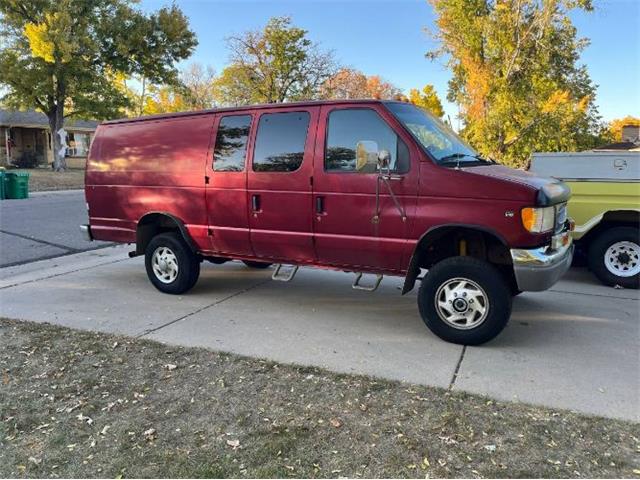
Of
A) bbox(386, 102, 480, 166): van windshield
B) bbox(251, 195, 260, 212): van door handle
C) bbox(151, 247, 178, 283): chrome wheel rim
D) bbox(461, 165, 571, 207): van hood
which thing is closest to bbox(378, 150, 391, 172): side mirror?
bbox(386, 102, 480, 166): van windshield

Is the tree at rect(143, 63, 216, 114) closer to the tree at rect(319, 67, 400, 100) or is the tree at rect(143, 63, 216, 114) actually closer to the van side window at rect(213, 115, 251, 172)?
the tree at rect(319, 67, 400, 100)

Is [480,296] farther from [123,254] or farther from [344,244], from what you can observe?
[123,254]

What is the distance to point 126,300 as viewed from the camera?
6.18 metres

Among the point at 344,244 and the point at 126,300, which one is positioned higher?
the point at 344,244

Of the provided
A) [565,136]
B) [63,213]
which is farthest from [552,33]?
[63,213]

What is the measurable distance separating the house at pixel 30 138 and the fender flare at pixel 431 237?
37427mm

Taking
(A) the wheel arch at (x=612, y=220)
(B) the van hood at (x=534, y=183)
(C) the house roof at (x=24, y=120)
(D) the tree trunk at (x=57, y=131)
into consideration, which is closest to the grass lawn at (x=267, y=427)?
(B) the van hood at (x=534, y=183)

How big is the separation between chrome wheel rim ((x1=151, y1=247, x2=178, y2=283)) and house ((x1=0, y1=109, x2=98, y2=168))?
34678mm

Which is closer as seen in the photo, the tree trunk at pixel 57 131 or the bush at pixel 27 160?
the tree trunk at pixel 57 131

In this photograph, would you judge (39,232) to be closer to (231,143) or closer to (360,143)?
(231,143)

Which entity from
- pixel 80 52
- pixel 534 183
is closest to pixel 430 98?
pixel 80 52

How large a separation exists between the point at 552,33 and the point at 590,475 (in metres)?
27.8

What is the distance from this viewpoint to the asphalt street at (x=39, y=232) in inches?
354

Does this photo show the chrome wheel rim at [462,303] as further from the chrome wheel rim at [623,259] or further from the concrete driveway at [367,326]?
the chrome wheel rim at [623,259]
